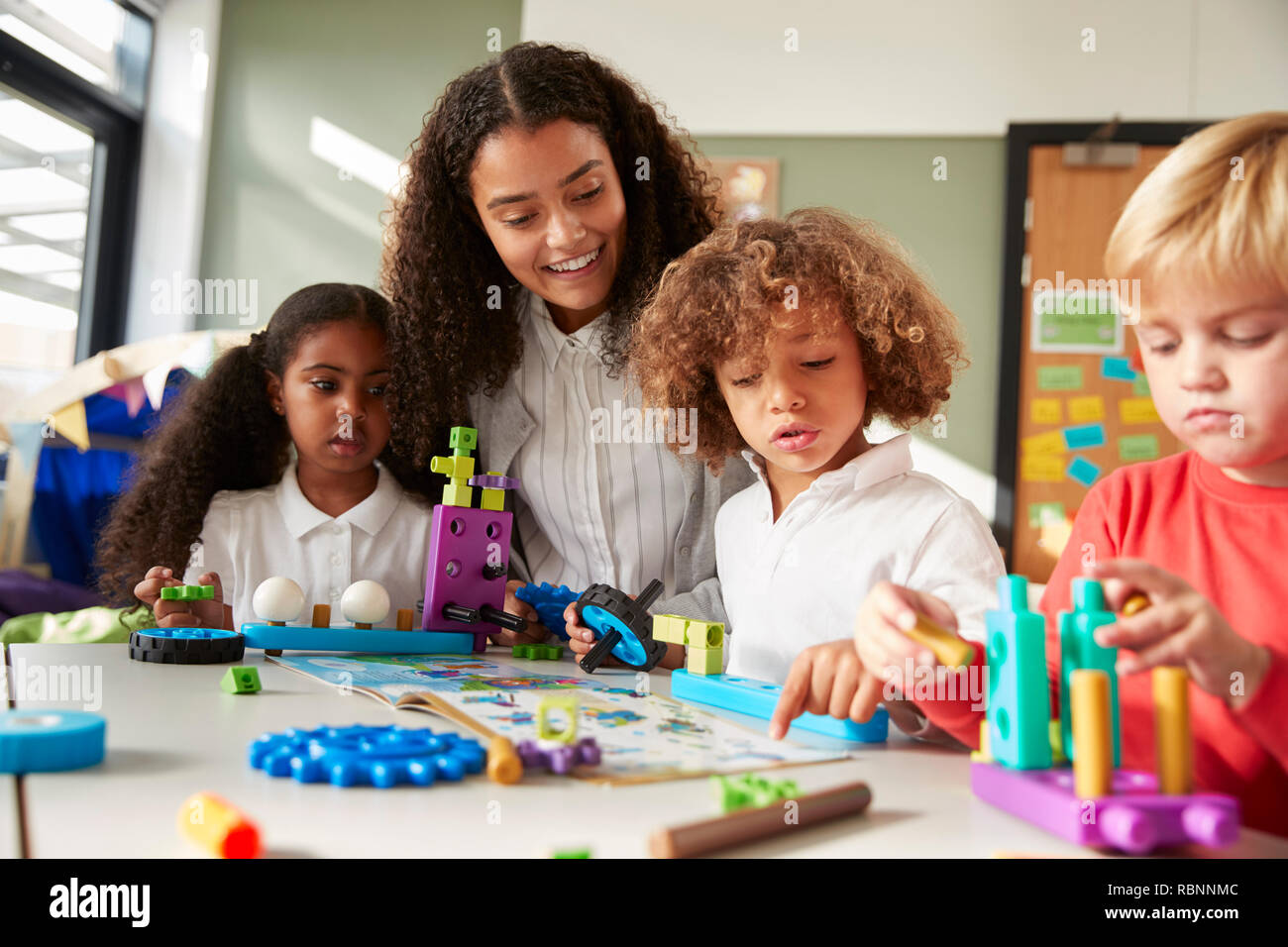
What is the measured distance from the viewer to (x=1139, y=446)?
3139mm

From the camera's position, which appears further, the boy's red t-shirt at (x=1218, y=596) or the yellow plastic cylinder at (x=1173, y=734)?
the boy's red t-shirt at (x=1218, y=596)

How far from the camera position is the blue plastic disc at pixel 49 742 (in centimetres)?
59

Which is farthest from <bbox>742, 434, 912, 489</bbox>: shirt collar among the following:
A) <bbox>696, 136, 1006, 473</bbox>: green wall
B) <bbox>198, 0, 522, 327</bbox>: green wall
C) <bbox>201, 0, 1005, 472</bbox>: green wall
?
<bbox>198, 0, 522, 327</bbox>: green wall

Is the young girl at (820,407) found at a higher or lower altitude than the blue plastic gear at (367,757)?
higher

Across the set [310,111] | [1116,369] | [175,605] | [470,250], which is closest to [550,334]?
[470,250]

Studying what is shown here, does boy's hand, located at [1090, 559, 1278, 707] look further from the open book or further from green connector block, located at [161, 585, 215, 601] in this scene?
green connector block, located at [161, 585, 215, 601]

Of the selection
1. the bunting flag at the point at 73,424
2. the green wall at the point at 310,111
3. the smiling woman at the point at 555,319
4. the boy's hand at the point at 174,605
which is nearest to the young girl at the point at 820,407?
the smiling woman at the point at 555,319

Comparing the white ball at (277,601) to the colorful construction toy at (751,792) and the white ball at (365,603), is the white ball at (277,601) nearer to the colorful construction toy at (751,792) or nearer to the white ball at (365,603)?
the white ball at (365,603)

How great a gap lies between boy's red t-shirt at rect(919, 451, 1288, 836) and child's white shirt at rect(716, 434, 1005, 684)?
0.66 ft

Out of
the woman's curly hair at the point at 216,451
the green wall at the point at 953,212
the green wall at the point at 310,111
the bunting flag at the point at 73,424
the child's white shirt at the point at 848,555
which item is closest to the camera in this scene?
the child's white shirt at the point at 848,555

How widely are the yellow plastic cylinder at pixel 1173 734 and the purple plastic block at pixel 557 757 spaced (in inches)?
13.1

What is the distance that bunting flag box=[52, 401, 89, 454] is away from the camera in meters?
2.37

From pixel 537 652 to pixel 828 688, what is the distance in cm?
55
